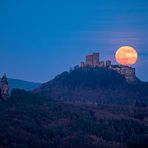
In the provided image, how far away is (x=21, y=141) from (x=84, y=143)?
51.7 ft

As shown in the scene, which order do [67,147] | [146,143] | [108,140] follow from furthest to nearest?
[108,140] < [67,147] < [146,143]

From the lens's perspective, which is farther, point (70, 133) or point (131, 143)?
point (70, 133)

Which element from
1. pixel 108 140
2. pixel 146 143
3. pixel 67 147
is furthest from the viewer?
pixel 108 140

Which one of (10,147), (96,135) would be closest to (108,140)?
(96,135)

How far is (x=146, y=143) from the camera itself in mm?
→ 164750

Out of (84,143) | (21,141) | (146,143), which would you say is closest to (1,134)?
(21,141)

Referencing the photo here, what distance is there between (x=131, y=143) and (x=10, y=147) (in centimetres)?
2775

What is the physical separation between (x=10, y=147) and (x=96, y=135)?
3578cm

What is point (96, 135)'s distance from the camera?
19600cm

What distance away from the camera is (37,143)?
176500mm

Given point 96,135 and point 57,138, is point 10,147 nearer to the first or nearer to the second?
point 57,138

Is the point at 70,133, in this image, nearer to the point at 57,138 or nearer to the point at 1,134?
the point at 57,138

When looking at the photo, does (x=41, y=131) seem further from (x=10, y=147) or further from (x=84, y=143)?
(x=10, y=147)

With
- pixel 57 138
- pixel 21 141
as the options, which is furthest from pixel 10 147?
pixel 57 138
